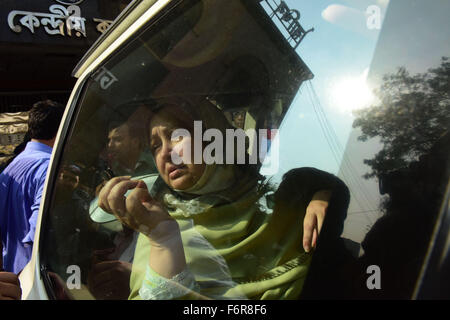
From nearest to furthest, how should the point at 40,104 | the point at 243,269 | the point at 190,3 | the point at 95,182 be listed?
the point at 243,269
the point at 190,3
the point at 95,182
the point at 40,104

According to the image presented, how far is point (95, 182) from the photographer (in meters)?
1.56

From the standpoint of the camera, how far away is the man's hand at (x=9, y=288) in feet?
4.64

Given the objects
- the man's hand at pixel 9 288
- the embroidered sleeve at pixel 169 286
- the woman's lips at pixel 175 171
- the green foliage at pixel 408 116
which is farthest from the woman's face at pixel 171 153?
the man's hand at pixel 9 288

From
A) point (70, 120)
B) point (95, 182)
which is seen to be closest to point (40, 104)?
point (70, 120)

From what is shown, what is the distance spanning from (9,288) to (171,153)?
81 centimetres

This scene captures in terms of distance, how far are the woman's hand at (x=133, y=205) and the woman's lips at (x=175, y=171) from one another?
10 centimetres

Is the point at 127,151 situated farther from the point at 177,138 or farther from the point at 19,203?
the point at 19,203

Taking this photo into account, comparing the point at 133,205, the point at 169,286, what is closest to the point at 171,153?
the point at 133,205

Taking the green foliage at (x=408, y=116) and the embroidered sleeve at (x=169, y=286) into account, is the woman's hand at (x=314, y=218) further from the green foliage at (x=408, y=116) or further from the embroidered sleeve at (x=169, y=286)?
the embroidered sleeve at (x=169, y=286)

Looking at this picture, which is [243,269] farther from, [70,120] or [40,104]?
[40,104]

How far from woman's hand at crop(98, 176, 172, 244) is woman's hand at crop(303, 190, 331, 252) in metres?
0.46

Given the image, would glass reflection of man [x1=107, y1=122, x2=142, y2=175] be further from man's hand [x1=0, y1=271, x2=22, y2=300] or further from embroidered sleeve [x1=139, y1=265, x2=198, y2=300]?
man's hand [x1=0, y1=271, x2=22, y2=300]

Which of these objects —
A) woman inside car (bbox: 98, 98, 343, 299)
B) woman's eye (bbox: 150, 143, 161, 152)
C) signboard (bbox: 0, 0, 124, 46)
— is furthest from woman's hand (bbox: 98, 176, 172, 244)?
signboard (bbox: 0, 0, 124, 46)
